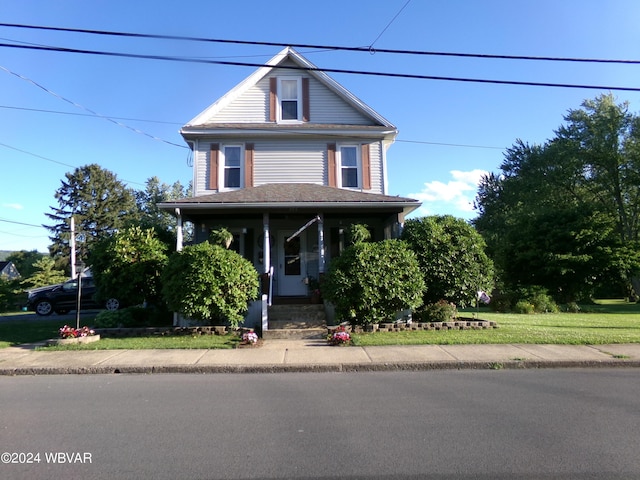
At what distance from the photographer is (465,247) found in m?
12.2

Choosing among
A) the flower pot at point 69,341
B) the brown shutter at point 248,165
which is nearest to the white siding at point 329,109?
the brown shutter at point 248,165

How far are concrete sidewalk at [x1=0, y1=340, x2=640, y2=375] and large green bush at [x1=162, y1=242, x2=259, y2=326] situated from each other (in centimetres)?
171

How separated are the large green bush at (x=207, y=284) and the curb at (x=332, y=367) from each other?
9.74 ft

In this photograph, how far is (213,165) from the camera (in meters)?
15.3

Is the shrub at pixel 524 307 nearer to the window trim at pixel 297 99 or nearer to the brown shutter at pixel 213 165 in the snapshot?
the window trim at pixel 297 99

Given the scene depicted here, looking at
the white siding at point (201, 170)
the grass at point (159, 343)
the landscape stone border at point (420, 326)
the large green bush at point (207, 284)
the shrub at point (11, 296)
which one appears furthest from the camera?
the shrub at point (11, 296)

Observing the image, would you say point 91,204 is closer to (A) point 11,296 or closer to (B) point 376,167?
(A) point 11,296

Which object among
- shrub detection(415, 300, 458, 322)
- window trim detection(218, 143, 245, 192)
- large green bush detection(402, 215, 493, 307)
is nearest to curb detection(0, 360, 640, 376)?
large green bush detection(402, 215, 493, 307)

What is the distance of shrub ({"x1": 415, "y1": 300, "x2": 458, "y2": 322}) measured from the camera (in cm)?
1235

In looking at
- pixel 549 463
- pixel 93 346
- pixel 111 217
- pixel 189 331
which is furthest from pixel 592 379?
pixel 111 217

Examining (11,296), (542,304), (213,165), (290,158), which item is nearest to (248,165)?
(213,165)

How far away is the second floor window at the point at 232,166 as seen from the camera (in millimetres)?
15500

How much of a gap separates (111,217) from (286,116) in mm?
42611

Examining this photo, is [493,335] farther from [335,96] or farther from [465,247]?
[335,96]
